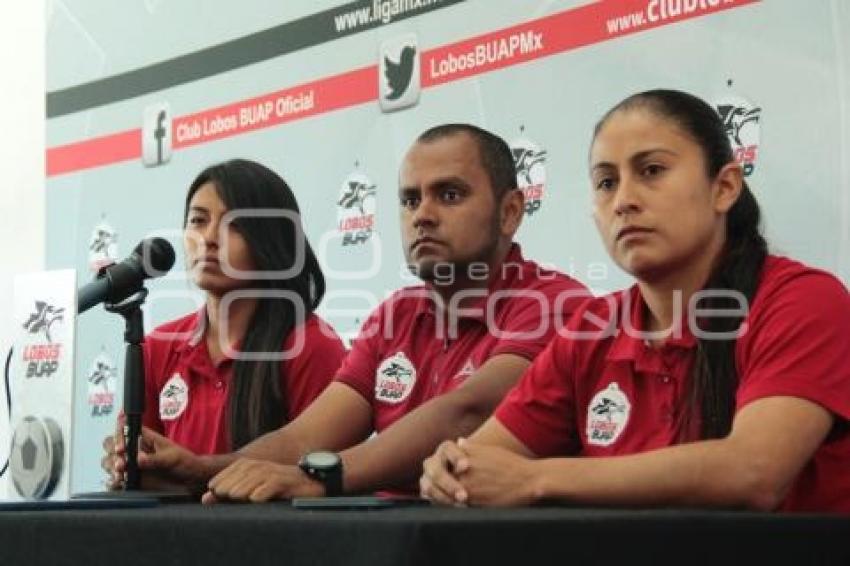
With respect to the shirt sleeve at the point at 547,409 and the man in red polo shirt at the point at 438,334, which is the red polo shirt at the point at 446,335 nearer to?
the man in red polo shirt at the point at 438,334

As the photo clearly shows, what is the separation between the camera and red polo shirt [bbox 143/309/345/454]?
2.62 metres

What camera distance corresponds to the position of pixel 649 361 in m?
1.84

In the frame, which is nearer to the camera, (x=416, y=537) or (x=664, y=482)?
(x=416, y=537)

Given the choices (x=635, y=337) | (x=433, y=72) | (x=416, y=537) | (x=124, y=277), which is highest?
(x=433, y=72)

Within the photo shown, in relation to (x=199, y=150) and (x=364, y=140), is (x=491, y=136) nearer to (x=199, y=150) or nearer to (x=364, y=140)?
(x=364, y=140)

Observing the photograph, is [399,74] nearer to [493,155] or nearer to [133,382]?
[493,155]

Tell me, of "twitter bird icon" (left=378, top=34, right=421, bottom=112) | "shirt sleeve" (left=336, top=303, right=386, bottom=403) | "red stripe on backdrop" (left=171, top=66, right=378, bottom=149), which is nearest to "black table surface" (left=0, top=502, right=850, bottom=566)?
"shirt sleeve" (left=336, top=303, right=386, bottom=403)

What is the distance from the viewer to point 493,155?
244 centimetres

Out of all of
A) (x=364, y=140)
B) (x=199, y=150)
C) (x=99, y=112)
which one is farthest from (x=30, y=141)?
(x=364, y=140)

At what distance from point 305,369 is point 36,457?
3.19 feet

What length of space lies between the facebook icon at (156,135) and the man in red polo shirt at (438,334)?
1274 mm

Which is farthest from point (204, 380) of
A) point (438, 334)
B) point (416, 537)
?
point (416, 537)

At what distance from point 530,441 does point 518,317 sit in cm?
39

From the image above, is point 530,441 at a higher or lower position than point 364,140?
lower
